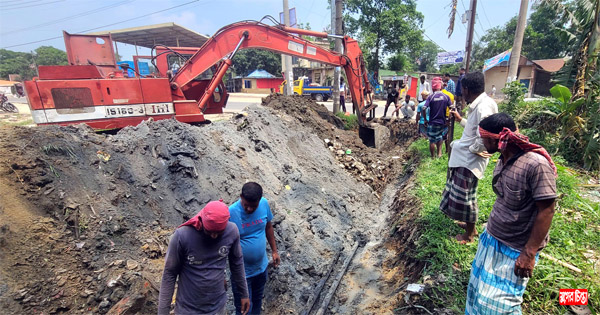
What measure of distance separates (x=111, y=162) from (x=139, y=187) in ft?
2.17

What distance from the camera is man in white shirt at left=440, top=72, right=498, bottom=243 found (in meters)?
3.33

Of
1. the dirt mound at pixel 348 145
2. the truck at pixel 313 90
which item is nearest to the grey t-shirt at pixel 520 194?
the dirt mound at pixel 348 145

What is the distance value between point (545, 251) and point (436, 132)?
3580 millimetres

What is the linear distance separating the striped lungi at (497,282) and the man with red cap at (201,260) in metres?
1.90

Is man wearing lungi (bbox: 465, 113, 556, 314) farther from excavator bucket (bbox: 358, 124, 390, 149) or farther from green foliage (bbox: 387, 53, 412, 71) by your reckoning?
green foliage (bbox: 387, 53, 412, 71)

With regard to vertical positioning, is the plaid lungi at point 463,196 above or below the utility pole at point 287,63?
below

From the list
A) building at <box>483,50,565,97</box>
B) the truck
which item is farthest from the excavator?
building at <box>483,50,565,97</box>

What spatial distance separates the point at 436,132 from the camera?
623 cm

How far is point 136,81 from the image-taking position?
620cm

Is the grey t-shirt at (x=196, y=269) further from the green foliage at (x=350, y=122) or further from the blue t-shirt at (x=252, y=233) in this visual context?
the green foliage at (x=350, y=122)

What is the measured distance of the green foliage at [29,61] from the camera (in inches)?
1858

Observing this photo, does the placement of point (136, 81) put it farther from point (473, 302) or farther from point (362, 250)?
point (473, 302)

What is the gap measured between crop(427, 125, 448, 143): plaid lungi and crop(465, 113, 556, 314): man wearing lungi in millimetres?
4089

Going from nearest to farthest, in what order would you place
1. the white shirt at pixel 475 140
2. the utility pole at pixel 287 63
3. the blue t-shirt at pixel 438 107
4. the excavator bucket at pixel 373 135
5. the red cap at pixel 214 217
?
the red cap at pixel 214 217 < the white shirt at pixel 475 140 < the blue t-shirt at pixel 438 107 < the excavator bucket at pixel 373 135 < the utility pole at pixel 287 63
